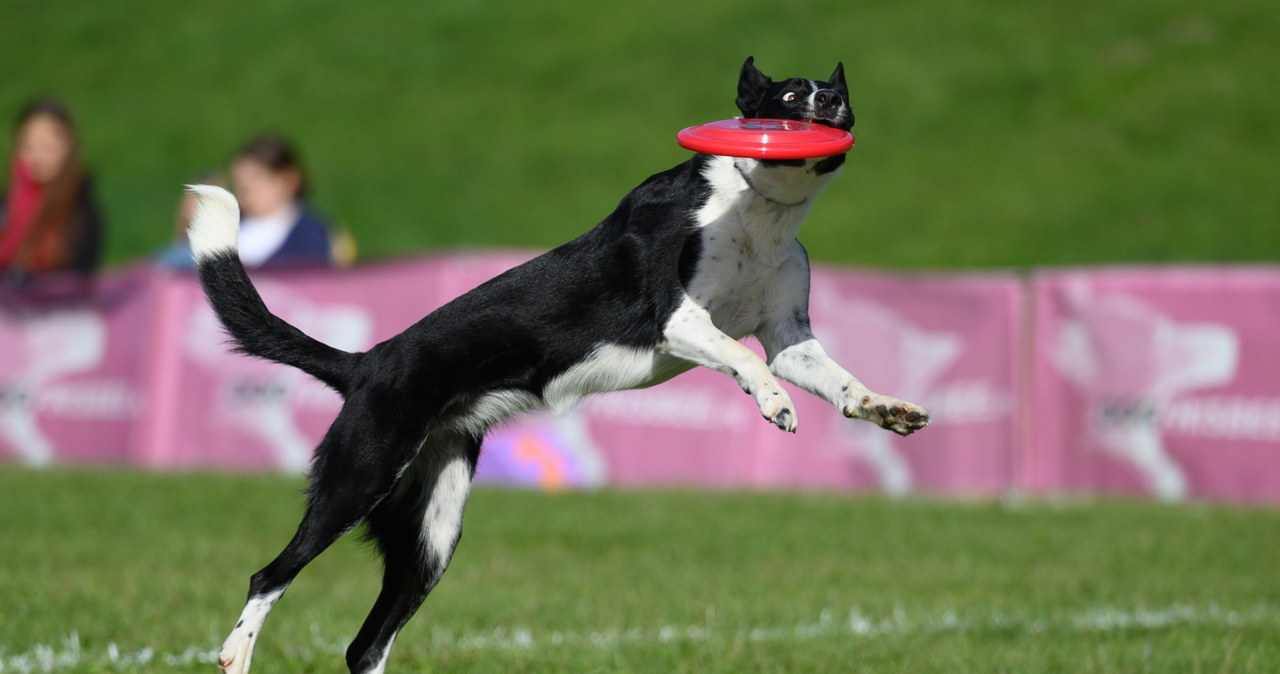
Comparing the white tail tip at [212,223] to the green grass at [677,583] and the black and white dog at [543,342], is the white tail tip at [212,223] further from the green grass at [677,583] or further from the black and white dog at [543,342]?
the green grass at [677,583]

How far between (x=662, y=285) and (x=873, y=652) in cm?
171

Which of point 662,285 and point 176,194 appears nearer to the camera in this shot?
point 662,285

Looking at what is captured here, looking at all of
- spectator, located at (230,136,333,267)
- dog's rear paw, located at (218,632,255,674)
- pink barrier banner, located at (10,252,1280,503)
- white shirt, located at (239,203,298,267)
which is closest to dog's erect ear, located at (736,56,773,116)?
dog's rear paw, located at (218,632,255,674)

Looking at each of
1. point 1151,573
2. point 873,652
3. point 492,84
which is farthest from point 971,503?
point 492,84

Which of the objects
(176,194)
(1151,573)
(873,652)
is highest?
(873,652)

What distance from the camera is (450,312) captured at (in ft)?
14.9

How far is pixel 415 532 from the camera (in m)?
4.71

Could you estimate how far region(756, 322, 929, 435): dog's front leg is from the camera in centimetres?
421

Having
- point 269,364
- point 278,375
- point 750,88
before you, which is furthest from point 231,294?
point 269,364

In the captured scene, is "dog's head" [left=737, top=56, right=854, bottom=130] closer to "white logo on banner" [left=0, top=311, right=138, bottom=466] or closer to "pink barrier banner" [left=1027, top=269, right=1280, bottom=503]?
"pink barrier banner" [left=1027, top=269, right=1280, bottom=503]

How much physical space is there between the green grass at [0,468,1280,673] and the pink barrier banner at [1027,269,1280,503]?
50 cm

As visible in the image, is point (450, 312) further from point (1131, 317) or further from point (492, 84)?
point (492, 84)

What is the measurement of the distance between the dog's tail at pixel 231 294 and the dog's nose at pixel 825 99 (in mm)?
1601

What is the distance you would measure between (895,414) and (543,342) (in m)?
1.07
